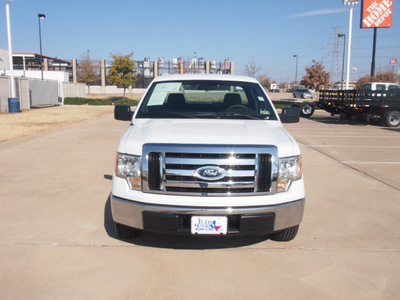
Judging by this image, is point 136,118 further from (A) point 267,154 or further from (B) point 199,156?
(A) point 267,154

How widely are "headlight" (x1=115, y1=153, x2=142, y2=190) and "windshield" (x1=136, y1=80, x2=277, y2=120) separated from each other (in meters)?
1.11

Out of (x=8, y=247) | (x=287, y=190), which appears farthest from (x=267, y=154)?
(x=8, y=247)

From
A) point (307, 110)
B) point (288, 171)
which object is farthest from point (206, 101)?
point (307, 110)

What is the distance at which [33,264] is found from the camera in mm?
3617

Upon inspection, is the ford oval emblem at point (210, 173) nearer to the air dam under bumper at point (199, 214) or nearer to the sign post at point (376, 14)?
the air dam under bumper at point (199, 214)

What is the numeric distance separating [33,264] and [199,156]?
6.06ft

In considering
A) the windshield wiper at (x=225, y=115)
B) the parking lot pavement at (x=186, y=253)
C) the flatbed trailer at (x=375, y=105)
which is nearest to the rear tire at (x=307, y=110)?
the flatbed trailer at (x=375, y=105)

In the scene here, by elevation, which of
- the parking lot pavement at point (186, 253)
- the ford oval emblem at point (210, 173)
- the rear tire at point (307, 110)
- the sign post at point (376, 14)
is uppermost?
the sign post at point (376, 14)

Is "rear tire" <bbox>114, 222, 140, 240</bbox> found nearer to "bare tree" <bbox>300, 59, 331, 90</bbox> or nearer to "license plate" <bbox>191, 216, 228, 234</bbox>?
"license plate" <bbox>191, 216, 228, 234</bbox>

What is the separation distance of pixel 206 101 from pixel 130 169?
2009 mm

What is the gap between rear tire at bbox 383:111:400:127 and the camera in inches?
675

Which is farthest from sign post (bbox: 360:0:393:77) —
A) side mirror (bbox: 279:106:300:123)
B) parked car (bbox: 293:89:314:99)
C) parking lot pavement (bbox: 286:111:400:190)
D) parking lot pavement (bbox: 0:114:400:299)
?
side mirror (bbox: 279:106:300:123)

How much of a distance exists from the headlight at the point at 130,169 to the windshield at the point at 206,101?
1.11 metres

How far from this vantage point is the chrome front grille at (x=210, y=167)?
3.47 m
